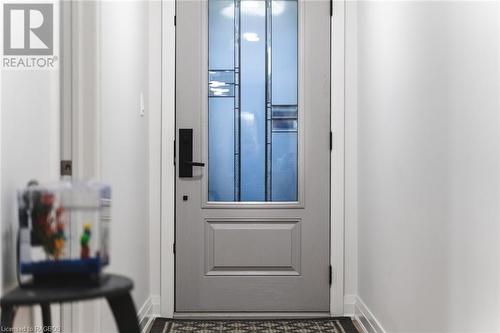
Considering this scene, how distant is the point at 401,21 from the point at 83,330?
1711 millimetres

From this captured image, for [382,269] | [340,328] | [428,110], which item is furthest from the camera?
[340,328]

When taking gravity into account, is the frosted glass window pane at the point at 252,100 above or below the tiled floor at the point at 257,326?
above

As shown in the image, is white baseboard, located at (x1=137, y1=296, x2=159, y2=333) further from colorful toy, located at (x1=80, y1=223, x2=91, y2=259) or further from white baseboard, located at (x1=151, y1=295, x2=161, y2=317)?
colorful toy, located at (x1=80, y1=223, x2=91, y2=259)

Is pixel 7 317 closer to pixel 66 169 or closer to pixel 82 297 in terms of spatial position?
pixel 82 297

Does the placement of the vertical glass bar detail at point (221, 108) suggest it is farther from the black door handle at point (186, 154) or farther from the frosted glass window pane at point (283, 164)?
the frosted glass window pane at point (283, 164)

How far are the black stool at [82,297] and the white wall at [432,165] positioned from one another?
0.91 metres

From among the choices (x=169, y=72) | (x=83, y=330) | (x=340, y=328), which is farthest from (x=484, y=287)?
(x=169, y=72)

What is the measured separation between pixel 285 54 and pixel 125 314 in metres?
2.40

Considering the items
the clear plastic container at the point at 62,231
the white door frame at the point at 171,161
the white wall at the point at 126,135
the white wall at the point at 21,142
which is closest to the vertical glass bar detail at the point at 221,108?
the white door frame at the point at 171,161

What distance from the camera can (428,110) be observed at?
2.11 m

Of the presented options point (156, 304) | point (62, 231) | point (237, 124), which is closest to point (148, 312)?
point (156, 304)

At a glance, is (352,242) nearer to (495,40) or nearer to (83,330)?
(83,330)

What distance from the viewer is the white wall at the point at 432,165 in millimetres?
1605

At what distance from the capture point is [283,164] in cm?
348
